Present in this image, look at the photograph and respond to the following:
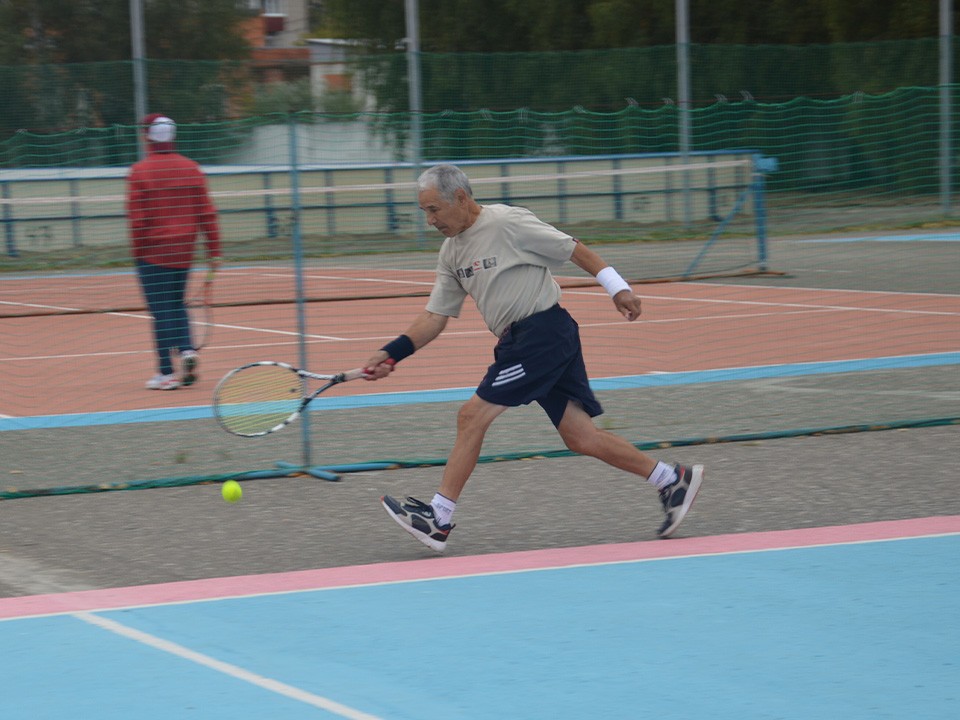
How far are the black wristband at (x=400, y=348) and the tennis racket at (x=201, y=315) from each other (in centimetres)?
407

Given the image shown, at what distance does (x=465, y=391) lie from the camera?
10938 mm

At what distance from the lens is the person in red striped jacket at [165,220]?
10672mm

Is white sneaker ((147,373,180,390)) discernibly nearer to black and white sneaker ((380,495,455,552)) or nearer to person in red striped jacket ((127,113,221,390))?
person in red striped jacket ((127,113,221,390))

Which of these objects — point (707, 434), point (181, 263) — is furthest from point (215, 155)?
point (707, 434)

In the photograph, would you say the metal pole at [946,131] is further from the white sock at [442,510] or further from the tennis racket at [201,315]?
the white sock at [442,510]

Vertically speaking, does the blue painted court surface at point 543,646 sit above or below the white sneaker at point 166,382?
above

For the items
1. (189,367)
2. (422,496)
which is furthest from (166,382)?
(422,496)

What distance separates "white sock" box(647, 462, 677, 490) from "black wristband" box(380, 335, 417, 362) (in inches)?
46.1

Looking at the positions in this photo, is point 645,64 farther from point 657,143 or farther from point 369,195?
point 369,195

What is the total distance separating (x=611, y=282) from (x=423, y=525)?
1279 millimetres

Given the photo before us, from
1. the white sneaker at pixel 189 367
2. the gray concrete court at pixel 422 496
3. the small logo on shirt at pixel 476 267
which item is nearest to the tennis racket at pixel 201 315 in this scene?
the white sneaker at pixel 189 367

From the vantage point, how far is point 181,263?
35.4 feet

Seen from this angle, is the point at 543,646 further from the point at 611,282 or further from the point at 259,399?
the point at 259,399

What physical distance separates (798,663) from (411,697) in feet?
4.11
